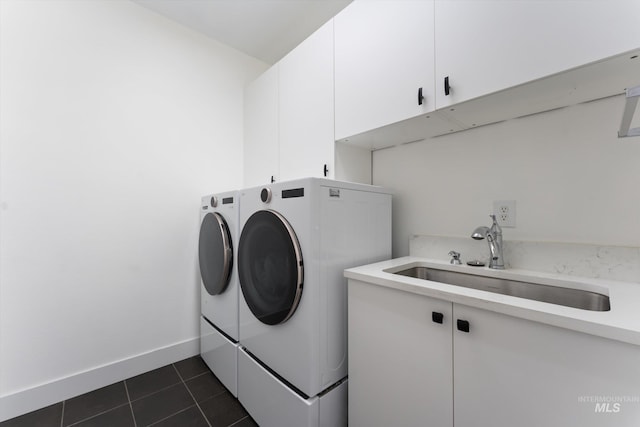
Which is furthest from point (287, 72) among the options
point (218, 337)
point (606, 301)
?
point (606, 301)

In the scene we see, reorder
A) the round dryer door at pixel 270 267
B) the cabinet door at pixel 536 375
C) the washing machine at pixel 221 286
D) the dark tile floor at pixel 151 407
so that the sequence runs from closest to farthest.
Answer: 1. the cabinet door at pixel 536 375
2. the round dryer door at pixel 270 267
3. the dark tile floor at pixel 151 407
4. the washing machine at pixel 221 286

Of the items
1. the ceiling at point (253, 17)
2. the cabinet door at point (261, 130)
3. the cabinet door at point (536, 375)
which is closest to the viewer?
the cabinet door at point (536, 375)

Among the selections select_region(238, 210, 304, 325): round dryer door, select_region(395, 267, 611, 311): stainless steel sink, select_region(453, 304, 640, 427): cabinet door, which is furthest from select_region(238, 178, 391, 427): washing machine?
select_region(453, 304, 640, 427): cabinet door

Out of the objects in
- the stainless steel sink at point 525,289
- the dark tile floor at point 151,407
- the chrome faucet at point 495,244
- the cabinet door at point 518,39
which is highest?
the cabinet door at point 518,39

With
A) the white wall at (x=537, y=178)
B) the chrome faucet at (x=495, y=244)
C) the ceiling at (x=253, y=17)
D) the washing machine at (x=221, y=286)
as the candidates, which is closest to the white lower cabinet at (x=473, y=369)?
the chrome faucet at (x=495, y=244)

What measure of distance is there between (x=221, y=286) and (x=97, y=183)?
114 centimetres

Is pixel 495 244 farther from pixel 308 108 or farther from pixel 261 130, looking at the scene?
pixel 261 130

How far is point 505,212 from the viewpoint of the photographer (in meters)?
1.31

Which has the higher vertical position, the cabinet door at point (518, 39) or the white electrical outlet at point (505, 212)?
the cabinet door at point (518, 39)

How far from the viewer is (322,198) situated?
1.16 metres

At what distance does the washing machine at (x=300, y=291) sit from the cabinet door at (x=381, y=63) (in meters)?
0.44

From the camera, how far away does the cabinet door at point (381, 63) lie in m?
1.17

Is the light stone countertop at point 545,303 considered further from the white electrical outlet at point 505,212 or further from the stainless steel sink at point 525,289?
the white electrical outlet at point 505,212

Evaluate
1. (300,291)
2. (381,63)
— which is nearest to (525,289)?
(300,291)
